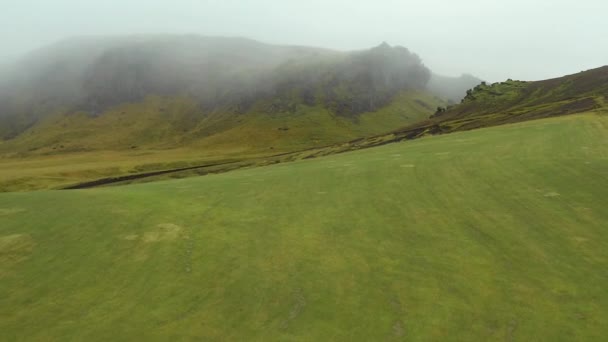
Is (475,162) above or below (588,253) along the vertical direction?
above

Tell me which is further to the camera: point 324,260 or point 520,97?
point 520,97

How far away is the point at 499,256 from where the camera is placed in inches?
864

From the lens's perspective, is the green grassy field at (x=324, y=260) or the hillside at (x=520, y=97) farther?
the hillside at (x=520, y=97)

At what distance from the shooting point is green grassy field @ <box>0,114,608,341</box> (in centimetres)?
1670

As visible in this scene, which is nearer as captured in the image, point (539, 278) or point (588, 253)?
point (539, 278)

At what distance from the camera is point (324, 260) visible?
2227 centimetres

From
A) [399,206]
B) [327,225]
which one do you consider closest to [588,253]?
[399,206]

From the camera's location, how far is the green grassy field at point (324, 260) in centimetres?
1670

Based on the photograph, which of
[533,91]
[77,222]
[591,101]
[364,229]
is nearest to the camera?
[364,229]

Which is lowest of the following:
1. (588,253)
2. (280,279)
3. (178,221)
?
(588,253)

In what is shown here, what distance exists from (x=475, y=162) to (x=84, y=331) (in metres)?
34.7

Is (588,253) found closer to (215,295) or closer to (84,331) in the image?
(215,295)

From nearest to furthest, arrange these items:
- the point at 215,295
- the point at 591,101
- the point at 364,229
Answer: the point at 215,295 → the point at 364,229 → the point at 591,101

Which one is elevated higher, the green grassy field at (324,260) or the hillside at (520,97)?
the hillside at (520,97)
